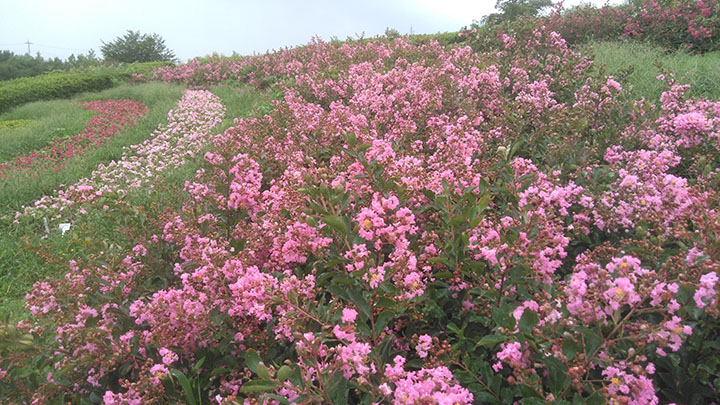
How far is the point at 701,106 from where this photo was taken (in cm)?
310

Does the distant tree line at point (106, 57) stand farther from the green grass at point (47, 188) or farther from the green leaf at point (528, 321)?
the green leaf at point (528, 321)

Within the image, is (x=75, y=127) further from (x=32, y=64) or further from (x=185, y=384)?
(x=32, y=64)

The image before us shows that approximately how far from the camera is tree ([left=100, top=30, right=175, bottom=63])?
25.4 meters

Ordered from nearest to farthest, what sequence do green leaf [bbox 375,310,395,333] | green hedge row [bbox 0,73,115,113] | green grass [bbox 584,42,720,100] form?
green leaf [bbox 375,310,395,333] < green grass [bbox 584,42,720,100] < green hedge row [bbox 0,73,115,113]

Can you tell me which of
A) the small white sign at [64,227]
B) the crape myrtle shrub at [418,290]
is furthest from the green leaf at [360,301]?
the small white sign at [64,227]

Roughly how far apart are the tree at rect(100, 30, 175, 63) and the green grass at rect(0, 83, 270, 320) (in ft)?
64.2

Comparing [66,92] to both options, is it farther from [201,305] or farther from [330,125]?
[201,305]

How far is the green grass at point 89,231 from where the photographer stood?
256 cm

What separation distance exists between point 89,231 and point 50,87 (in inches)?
575

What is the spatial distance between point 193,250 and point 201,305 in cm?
41

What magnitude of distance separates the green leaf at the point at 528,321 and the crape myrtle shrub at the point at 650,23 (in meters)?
7.83

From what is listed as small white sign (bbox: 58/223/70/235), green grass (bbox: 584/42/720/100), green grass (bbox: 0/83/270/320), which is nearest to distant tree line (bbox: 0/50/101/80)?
green grass (bbox: 0/83/270/320)

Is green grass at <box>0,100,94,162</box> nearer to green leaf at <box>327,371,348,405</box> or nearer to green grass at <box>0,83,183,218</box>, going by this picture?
green grass at <box>0,83,183,218</box>

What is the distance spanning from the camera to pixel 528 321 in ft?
4.22
